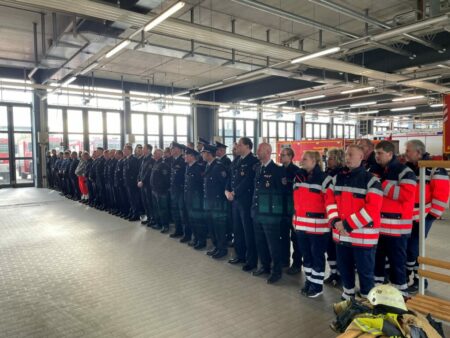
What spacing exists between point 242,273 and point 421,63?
25.4ft

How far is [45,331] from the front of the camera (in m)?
2.80

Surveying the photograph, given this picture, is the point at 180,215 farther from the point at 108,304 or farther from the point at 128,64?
the point at 128,64

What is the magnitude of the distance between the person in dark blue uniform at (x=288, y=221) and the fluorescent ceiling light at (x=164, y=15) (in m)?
2.33

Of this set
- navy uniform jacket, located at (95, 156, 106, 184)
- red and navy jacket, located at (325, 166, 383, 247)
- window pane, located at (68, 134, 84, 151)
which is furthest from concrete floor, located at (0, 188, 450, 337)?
window pane, located at (68, 134, 84, 151)

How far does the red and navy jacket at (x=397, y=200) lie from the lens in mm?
2984

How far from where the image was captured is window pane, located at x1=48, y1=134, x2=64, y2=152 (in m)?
13.9

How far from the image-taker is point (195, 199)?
513cm

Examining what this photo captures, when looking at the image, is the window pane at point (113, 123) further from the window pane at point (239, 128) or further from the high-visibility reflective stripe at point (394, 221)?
the high-visibility reflective stripe at point (394, 221)

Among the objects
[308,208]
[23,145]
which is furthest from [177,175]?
[23,145]

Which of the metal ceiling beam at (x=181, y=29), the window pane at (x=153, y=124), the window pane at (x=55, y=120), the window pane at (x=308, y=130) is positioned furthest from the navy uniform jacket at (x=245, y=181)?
the window pane at (x=308, y=130)

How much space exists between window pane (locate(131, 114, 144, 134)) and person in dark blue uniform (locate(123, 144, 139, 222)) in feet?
29.3

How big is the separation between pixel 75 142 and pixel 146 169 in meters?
9.69

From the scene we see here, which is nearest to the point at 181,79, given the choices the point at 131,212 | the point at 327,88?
the point at 327,88

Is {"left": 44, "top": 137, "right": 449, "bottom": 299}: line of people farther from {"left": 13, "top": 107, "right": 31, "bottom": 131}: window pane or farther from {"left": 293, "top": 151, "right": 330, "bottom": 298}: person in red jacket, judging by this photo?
{"left": 13, "top": 107, "right": 31, "bottom": 131}: window pane
